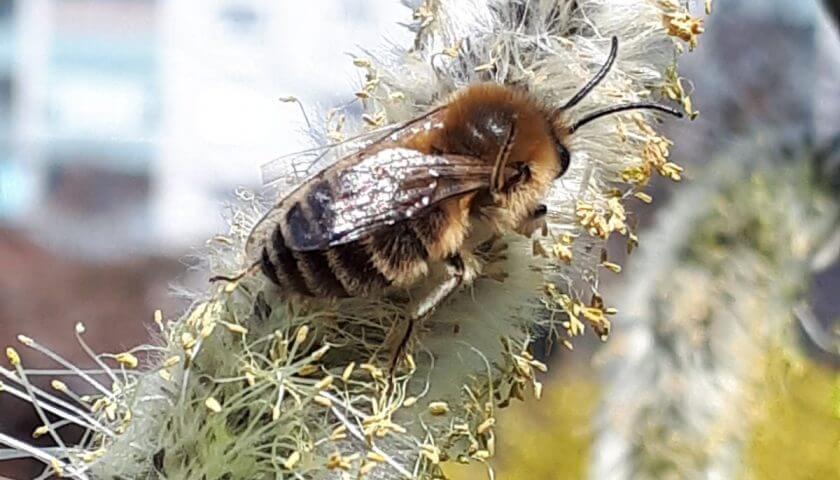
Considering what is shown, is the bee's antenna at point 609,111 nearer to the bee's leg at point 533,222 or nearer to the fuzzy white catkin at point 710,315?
the bee's leg at point 533,222

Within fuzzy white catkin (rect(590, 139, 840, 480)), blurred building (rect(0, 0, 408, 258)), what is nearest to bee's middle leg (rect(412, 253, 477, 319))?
fuzzy white catkin (rect(590, 139, 840, 480))

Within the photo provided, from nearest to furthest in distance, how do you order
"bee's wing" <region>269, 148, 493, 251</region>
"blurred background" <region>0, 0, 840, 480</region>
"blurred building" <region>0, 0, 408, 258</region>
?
"bee's wing" <region>269, 148, 493, 251</region>, "blurred background" <region>0, 0, 840, 480</region>, "blurred building" <region>0, 0, 408, 258</region>

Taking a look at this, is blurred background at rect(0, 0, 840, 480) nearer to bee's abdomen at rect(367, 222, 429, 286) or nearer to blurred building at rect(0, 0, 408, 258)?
bee's abdomen at rect(367, 222, 429, 286)

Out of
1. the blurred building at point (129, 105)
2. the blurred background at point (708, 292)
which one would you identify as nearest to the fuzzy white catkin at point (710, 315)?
the blurred background at point (708, 292)

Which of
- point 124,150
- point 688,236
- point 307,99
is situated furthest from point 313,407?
point 124,150

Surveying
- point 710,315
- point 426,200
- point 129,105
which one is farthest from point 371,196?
point 129,105

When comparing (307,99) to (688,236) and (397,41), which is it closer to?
(397,41)

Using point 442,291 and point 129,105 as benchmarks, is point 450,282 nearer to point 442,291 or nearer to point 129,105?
point 442,291
